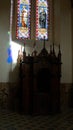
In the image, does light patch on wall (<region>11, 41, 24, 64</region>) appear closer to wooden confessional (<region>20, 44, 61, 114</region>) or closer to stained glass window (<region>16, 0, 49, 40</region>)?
stained glass window (<region>16, 0, 49, 40</region>)

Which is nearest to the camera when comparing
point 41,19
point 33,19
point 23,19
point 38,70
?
point 38,70

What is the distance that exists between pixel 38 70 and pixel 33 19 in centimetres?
327

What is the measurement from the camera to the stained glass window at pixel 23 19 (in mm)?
12289

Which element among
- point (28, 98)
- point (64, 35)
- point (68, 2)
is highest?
point (68, 2)

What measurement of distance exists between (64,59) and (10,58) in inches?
105

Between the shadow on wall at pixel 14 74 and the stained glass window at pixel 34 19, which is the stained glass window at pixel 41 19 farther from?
the shadow on wall at pixel 14 74

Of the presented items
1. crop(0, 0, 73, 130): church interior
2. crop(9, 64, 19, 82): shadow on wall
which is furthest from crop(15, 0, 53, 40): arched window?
crop(9, 64, 19, 82): shadow on wall

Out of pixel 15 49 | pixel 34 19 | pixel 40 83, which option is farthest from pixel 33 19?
pixel 40 83

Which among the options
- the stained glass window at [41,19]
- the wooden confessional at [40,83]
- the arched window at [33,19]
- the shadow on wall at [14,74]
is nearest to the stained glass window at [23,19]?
the arched window at [33,19]

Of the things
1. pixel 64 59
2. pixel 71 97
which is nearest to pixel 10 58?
pixel 64 59

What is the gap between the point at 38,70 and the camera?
34.3 ft

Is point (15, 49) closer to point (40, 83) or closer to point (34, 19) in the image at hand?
point (34, 19)

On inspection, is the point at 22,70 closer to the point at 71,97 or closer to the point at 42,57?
the point at 42,57

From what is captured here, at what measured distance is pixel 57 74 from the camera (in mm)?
10664
